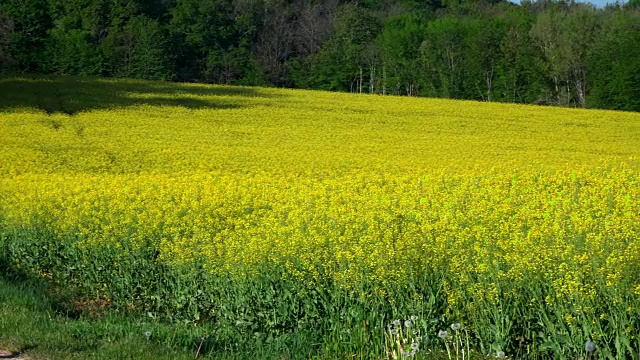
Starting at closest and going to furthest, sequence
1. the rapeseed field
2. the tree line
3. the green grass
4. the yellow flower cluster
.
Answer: the green grass < the rapeseed field < the yellow flower cluster < the tree line

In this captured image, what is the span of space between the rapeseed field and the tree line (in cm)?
3263

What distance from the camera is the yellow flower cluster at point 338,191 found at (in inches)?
332

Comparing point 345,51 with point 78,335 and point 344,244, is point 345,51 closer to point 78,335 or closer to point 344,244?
point 344,244

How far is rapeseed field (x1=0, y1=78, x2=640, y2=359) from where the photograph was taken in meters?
7.50

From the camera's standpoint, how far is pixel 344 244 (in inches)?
373

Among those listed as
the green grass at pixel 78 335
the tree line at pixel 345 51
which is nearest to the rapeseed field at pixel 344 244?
the green grass at pixel 78 335

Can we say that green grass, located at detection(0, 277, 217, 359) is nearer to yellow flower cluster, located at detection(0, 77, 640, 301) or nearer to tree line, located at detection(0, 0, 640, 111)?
yellow flower cluster, located at detection(0, 77, 640, 301)

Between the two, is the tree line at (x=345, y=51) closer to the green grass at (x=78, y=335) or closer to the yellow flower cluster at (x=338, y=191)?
the yellow flower cluster at (x=338, y=191)

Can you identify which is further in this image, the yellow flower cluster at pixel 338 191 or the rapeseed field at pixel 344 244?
the yellow flower cluster at pixel 338 191

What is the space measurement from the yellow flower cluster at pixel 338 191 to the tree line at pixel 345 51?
2270cm

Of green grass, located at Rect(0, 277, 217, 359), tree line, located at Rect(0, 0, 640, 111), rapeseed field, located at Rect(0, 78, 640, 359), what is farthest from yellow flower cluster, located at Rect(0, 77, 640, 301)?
tree line, located at Rect(0, 0, 640, 111)

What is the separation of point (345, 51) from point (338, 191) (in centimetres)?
5959

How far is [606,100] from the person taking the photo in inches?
2149

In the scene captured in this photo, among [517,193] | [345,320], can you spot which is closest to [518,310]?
[345,320]
